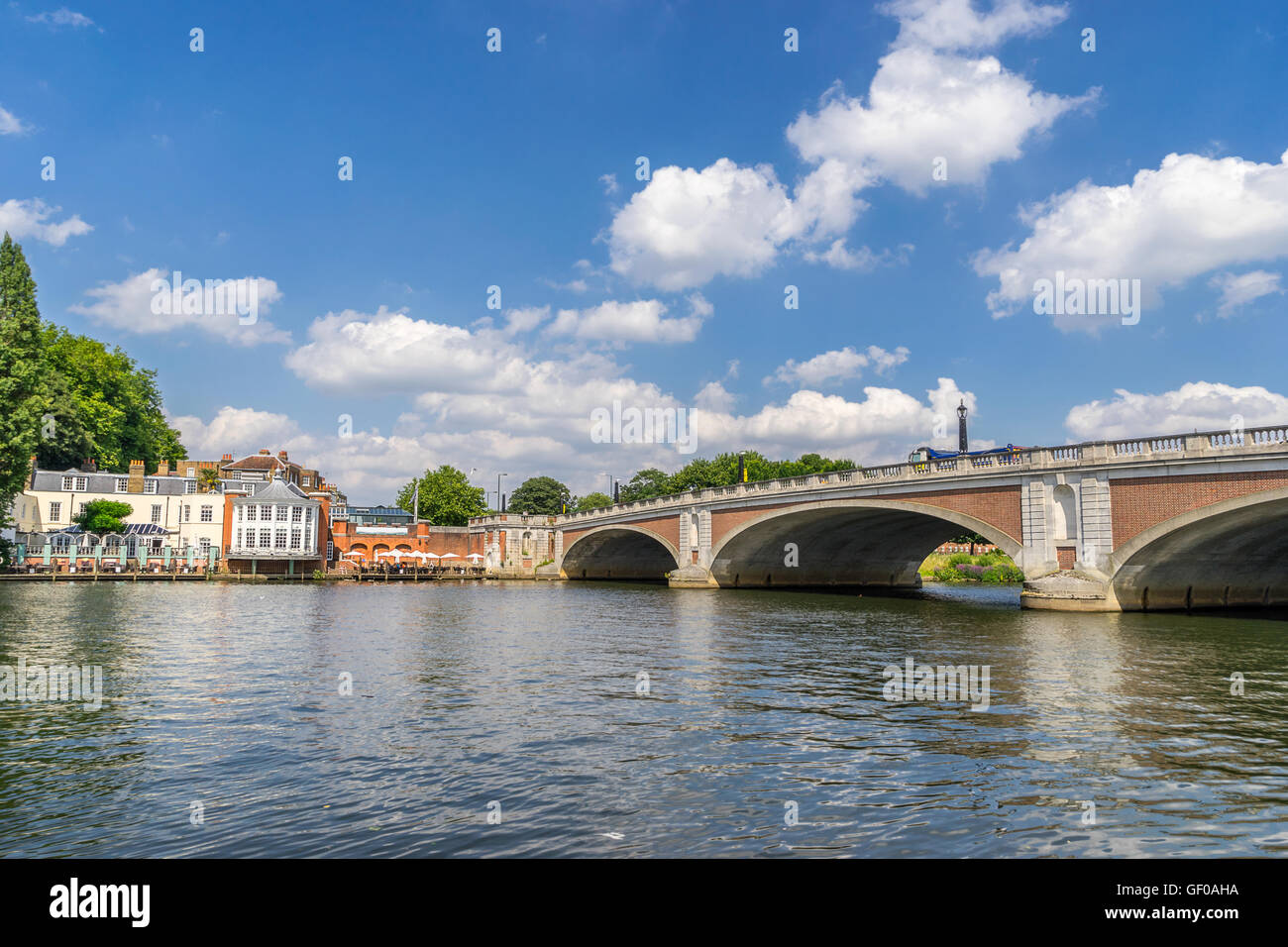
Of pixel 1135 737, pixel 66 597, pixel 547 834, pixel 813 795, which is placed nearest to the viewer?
pixel 547 834

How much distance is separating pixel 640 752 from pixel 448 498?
300ft

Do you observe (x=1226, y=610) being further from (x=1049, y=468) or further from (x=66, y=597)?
(x=66, y=597)

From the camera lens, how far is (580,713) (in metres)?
13.3

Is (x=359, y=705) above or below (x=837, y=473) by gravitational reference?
below

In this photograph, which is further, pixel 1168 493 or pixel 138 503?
pixel 138 503

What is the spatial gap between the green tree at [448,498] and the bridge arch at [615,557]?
69.4ft

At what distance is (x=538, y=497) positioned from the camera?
386 feet

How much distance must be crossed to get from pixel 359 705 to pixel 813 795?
27.1 ft

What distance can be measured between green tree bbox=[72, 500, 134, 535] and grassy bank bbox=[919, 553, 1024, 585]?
2726 inches

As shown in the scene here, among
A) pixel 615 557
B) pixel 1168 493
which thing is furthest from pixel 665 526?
pixel 1168 493

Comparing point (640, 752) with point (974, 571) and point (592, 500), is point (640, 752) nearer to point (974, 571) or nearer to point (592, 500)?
point (974, 571)

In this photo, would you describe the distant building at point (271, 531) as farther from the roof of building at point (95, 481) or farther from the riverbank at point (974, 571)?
the riverbank at point (974, 571)

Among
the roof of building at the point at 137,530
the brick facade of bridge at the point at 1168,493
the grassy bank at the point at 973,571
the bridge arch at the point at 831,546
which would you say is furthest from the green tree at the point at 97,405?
the grassy bank at the point at 973,571
